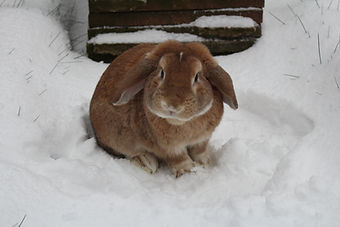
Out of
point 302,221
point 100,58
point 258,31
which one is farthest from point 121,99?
point 258,31

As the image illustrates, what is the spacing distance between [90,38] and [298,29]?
1.98 metres

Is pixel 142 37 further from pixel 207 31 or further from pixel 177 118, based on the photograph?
pixel 177 118

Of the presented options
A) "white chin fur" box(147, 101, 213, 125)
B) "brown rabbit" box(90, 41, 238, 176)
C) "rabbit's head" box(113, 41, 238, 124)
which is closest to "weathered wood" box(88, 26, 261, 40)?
"brown rabbit" box(90, 41, 238, 176)

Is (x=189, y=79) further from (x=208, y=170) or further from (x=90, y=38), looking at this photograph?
Answer: (x=90, y=38)

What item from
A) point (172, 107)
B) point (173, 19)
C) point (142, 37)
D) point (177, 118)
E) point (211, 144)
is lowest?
point (211, 144)

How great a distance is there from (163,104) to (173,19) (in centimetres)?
220

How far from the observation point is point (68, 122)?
3.49 m

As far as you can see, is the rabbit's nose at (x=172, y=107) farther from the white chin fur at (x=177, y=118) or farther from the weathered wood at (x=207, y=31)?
the weathered wood at (x=207, y=31)

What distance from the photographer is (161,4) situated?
448cm

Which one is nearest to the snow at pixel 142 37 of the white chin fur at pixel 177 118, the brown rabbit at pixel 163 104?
the brown rabbit at pixel 163 104

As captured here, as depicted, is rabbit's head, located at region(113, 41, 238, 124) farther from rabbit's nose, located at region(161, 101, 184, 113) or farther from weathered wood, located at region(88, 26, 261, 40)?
weathered wood, located at region(88, 26, 261, 40)

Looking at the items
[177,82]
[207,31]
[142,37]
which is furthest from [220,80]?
[142,37]

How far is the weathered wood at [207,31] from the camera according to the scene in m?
4.52

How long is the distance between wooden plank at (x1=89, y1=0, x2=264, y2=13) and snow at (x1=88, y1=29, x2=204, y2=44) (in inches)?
9.0
